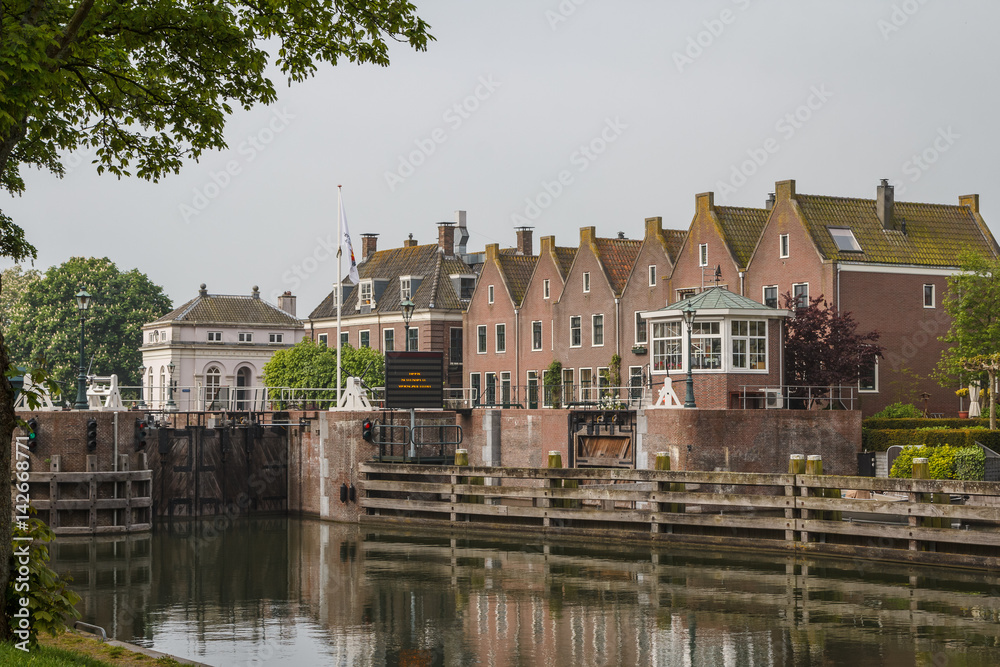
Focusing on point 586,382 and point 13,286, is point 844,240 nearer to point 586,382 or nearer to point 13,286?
point 586,382

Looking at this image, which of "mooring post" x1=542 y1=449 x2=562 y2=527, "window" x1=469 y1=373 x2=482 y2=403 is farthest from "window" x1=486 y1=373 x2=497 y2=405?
"mooring post" x1=542 y1=449 x2=562 y2=527

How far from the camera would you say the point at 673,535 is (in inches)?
1128

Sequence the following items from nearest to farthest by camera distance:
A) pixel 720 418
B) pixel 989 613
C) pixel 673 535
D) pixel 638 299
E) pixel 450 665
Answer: pixel 450 665 < pixel 989 613 < pixel 673 535 < pixel 720 418 < pixel 638 299

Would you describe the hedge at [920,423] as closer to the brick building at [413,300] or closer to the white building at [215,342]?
the brick building at [413,300]

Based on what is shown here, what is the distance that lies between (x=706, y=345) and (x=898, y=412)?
9.27m

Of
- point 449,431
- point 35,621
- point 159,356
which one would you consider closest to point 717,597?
point 35,621

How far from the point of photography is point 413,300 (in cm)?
6731

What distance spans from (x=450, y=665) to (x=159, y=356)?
6960cm

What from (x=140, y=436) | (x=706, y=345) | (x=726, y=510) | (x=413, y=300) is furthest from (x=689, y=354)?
(x=413, y=300)

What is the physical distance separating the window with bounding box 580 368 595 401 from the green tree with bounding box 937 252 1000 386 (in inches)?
619

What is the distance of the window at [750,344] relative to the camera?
38562mm

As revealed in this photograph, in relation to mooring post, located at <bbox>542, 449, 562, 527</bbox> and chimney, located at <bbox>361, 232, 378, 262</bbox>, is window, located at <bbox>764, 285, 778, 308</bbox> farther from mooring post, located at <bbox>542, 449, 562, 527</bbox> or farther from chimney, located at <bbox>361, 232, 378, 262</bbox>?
chimney, located at <bbox>361, 232, 378, 262</bbox>

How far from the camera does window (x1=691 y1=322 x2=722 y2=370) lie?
127 feet

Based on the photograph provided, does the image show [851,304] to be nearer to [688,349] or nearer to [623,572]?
[688,349]
